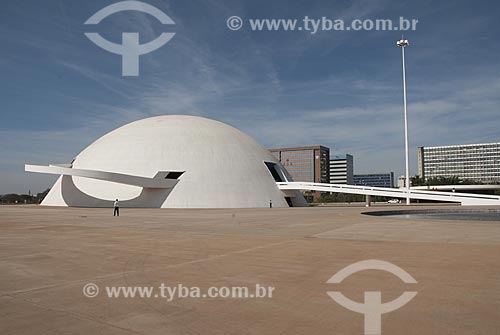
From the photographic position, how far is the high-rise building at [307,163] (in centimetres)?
16338

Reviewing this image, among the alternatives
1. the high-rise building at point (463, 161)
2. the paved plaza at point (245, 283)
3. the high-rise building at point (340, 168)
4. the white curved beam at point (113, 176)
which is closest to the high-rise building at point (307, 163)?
the high-rise building at point (340, 168)

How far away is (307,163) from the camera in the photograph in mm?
165625

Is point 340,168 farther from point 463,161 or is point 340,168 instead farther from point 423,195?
point 423,195

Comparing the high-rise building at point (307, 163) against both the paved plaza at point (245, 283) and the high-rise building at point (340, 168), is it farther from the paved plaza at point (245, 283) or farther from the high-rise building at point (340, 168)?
the paved plaza at point (245, 283)

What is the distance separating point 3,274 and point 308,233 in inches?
387

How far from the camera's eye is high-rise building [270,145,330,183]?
536 feet

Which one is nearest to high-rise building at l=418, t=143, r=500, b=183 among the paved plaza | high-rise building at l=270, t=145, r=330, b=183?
high-rise building at l=270, t=145, r=330, b=183

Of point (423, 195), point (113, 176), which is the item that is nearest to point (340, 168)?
point (423, 195)

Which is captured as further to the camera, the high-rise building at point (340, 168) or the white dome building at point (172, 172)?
the high-rise building at point (340, 168)

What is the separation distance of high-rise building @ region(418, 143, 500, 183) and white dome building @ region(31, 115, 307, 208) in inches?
5951

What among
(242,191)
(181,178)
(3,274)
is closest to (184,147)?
(181,178)

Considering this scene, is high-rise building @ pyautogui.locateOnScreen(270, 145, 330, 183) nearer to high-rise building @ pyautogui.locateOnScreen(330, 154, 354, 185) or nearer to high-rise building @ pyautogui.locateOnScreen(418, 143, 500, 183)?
high-rise building @ pyautogui.locateOnScreen(330, 154, 354, 185)

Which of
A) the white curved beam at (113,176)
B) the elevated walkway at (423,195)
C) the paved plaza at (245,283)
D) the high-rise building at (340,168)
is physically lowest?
the paved plaza at (245,283)

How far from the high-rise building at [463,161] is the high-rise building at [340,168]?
110 ft
